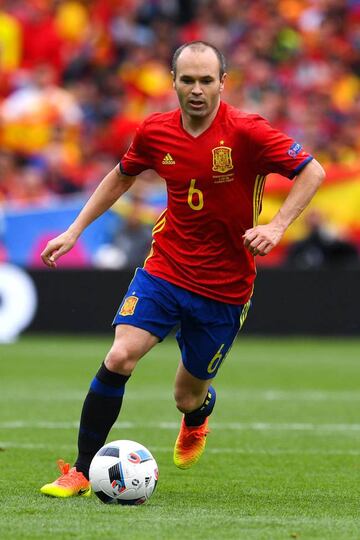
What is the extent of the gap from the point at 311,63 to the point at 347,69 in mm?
671

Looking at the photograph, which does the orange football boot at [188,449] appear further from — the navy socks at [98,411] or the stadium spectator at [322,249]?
the stadium spectator at [322,249]

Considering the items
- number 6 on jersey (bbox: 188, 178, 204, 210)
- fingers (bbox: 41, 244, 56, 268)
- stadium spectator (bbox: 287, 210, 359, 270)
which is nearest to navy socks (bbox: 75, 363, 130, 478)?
fingers (bbox: 41, 244, 56, 268)

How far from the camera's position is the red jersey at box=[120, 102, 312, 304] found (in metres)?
6.48

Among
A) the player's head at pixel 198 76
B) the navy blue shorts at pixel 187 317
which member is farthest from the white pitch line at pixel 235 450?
the player's head at pixel 198 76

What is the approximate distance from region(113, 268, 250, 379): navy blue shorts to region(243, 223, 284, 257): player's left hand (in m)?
0.73

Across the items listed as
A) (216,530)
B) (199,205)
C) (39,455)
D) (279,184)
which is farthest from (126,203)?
(216,530)

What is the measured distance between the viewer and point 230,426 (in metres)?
9.59

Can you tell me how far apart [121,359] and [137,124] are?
38.8 ft

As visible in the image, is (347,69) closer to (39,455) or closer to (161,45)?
(161,45)

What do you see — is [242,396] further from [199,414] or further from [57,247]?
[57,247]

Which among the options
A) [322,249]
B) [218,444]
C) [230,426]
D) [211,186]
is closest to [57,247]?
[211,186]

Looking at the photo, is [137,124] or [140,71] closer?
[137,124]

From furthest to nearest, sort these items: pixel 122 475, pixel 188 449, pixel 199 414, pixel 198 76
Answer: pixel 199 414 < pixel 188 449 < pixel 198 76 < pixel 122 475

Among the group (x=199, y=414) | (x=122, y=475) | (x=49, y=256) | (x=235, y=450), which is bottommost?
(x=235, y=450)
